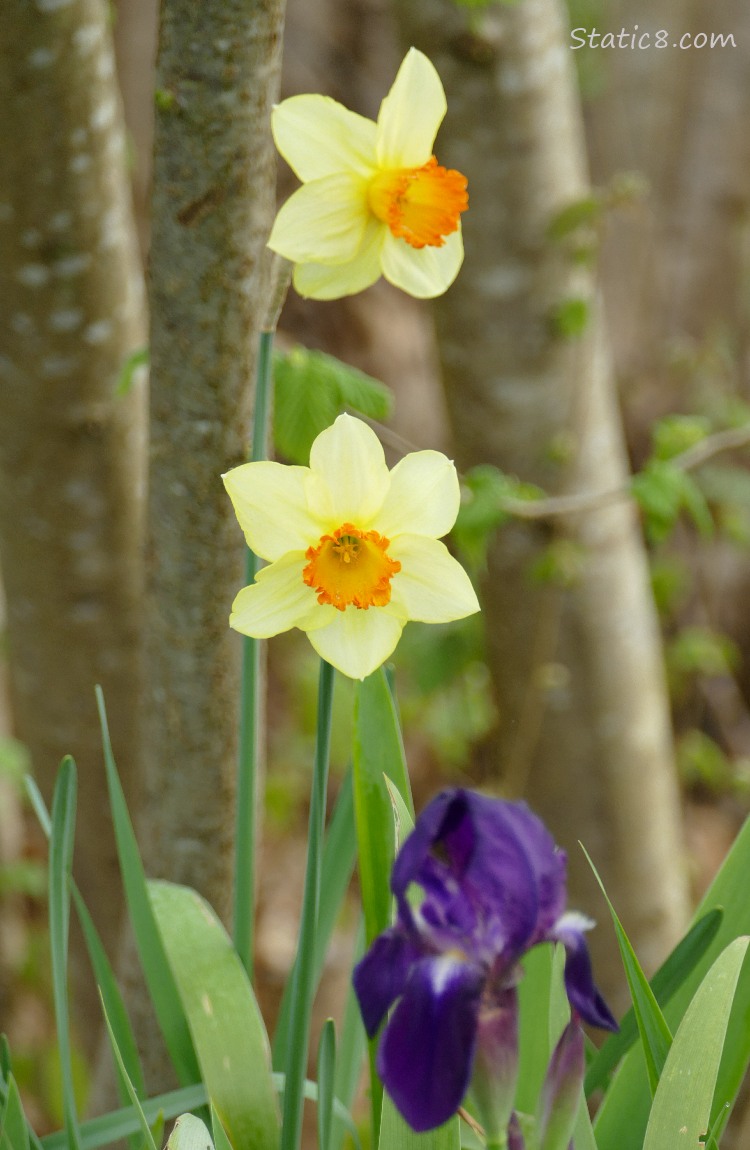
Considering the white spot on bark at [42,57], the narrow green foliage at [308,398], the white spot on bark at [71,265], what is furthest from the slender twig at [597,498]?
the white spot on bark at [42,57]

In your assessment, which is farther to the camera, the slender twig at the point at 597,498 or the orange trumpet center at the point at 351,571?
the slender twig at the point at 597,498

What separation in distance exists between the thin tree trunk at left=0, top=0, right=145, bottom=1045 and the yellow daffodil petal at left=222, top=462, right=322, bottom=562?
48 cm

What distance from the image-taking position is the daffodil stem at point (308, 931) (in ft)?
1.61

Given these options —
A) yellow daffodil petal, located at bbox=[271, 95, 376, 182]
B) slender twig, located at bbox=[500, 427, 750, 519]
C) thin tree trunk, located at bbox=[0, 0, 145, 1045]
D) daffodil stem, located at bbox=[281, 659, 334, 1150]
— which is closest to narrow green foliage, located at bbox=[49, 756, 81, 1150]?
daffodil stem, located at bbox=[281, 659, 334, 1150]

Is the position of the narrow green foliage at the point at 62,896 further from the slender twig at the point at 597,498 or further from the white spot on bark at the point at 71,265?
the slender twig at the point at 597,498

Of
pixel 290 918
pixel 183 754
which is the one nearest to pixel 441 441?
pixel 290 918

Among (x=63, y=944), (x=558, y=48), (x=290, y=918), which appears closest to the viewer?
(x=63, y=944)

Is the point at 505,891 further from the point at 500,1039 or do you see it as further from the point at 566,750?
the point at 566,750

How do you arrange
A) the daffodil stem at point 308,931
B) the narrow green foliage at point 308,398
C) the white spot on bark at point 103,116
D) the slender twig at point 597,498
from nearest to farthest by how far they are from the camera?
1. the daffodil stem at point 308,931
2. the narrow green foliage at point 308,398
3. the white spot on bark at point 103,116
4. the slender twig at point 597,498

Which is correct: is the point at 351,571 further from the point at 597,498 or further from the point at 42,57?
the point at 597,498

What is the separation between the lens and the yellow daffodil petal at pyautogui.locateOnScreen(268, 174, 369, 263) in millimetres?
498

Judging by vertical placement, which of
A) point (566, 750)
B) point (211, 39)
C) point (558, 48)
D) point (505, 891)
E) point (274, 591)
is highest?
point (558, 48)

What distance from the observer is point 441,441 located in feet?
8.48

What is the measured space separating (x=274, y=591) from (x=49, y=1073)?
1.48 metres
